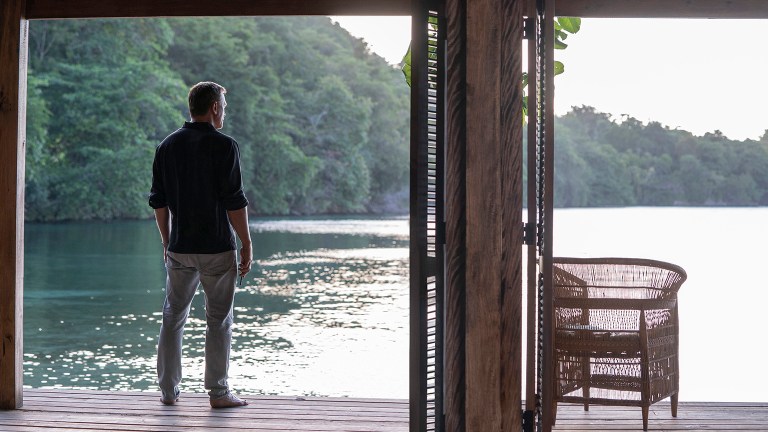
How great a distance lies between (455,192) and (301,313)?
9279 millimetres

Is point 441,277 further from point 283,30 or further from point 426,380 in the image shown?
point 283,30

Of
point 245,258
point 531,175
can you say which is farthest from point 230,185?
point 531,175

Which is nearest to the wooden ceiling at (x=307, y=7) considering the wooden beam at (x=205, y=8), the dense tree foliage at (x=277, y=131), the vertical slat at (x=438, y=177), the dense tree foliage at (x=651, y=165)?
the wooden beam at (x=205, y=8)

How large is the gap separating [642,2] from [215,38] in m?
31.7

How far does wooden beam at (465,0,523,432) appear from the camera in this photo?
8.71 feet

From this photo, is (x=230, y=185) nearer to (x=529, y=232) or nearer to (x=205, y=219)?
(x=205, y=219)

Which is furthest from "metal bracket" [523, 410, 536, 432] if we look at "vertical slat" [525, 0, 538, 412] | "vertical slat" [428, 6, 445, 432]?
"vertical slat" [428, 6, 445, 432]

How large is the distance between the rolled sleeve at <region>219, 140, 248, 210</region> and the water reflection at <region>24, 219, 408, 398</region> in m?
3.21

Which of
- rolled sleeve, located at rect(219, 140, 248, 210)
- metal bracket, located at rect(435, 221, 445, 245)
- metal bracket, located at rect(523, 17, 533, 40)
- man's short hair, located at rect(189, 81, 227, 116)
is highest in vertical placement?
metal bracket, located at rect(523, 17, 533, 40)

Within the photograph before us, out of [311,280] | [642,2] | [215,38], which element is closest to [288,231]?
[215,38]

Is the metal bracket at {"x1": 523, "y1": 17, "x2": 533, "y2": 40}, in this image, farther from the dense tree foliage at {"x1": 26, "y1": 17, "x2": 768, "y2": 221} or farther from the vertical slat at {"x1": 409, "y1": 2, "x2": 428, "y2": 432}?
the dense tree foliage at {"x1": 26, "y1": 17, "x2": 768, "y2": 221}

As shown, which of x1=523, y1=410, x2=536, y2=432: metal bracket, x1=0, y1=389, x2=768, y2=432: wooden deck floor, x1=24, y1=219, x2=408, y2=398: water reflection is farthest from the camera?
x1=24, y1=219, x2=408, y2=398: water reflection

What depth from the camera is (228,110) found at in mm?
35031

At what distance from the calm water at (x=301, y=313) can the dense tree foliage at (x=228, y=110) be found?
3.15 m
